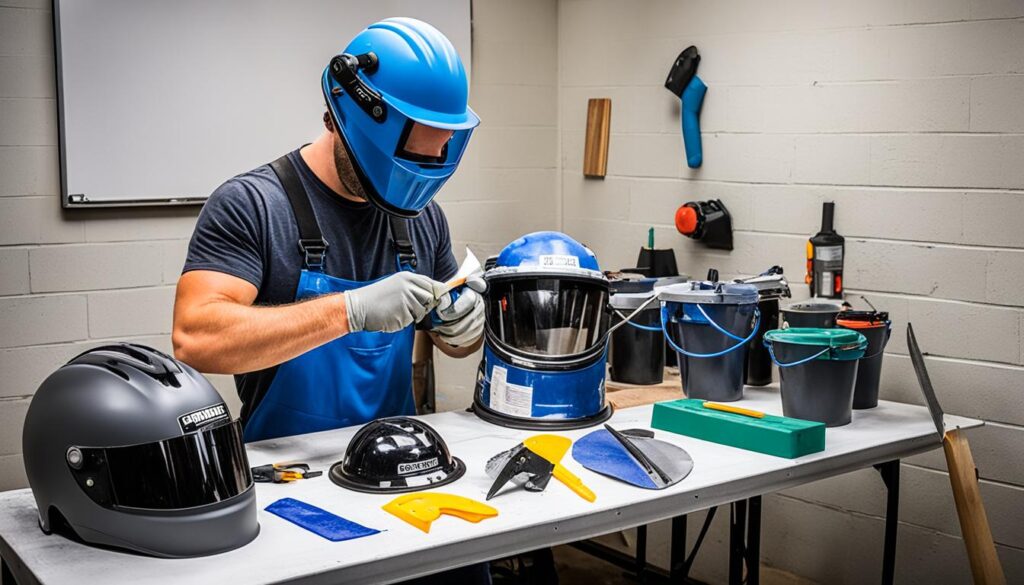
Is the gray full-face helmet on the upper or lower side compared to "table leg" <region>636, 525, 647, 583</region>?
upper

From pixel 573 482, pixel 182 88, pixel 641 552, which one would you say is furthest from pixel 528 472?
pixel 182 88

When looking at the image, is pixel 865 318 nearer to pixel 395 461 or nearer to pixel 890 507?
pixel 890 507

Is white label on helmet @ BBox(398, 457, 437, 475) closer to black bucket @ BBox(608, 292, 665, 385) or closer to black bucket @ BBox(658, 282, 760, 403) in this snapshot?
black bucket @ BBox(658, 282, 760, 403)

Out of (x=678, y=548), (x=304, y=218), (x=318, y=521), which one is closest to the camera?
(x=318, y=521)

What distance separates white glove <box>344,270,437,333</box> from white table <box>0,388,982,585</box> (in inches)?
11.8

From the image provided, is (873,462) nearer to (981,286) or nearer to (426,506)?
(981,286)

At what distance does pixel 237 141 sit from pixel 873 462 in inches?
94.3

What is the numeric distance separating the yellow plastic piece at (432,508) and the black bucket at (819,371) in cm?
98

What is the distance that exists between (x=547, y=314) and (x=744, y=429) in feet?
1.81

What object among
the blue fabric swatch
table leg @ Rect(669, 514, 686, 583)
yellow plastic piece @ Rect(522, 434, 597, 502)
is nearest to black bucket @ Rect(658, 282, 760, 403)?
yellow plastic piece @ Rect(522, 434, 597, 502)

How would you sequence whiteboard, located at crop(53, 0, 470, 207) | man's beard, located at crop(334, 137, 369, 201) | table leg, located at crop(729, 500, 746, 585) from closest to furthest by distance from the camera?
man's beard, located at crop(334, 137, 369, 201)
table leg, located at crop(729, 500, 746, 585)
whiteboard, located at crop(53, 0, 470, 207)

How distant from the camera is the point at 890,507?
262cm

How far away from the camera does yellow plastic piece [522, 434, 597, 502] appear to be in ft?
6.60

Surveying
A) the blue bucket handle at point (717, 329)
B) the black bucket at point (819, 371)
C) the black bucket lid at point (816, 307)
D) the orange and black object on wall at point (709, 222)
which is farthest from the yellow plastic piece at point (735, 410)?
the orange and black object on wall at point (709, 222)
